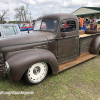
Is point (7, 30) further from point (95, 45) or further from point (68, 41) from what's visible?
point (95, 45)

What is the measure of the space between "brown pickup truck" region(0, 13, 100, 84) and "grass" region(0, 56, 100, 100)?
240 mm

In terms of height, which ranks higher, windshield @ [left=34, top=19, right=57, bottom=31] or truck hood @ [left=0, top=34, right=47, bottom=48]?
windshield @ [left=34, top=19, right=57, bottom=31]

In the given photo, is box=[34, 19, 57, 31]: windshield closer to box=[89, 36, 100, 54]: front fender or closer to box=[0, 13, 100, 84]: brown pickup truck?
box=[0, 13, 100, 84]: brown pickup truck

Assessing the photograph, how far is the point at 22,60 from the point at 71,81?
59.2 inches

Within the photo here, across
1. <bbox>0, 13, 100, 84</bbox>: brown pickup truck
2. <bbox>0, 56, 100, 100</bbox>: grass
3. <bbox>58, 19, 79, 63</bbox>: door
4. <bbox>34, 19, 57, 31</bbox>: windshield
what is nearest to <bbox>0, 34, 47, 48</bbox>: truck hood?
<bbox>0, 13, 100, 84</bbox>: brown pickup truck

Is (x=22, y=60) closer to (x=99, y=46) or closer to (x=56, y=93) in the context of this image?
(x=56, y=93)

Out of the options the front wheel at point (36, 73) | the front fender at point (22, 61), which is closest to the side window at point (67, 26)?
the front fender at point (22, 61)

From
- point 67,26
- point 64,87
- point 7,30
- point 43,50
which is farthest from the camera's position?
point 7,30

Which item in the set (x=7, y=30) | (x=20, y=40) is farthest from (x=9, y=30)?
(x=20, y=40)

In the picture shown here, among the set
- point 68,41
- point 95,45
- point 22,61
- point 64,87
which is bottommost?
point 64,87

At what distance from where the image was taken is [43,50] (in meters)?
2.79

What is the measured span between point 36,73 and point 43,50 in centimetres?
64

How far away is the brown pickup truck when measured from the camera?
2.36 m

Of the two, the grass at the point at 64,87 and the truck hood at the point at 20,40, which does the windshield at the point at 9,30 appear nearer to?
the truck hood at the point at 20,40
